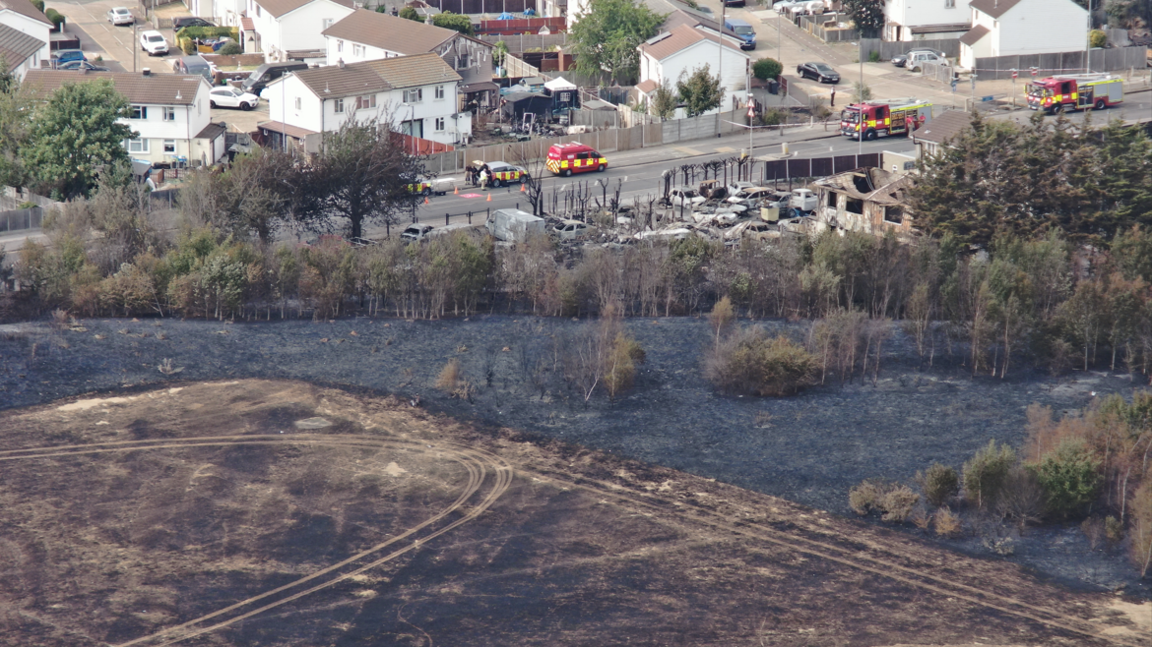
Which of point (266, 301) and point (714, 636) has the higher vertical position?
point (266, 301)

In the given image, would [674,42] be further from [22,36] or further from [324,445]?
[324,445]

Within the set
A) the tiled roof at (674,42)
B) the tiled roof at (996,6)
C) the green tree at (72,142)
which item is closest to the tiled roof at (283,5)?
the tiled roof at (674,42)

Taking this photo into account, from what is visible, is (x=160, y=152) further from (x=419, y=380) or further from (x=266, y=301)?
(x=419, y=380)

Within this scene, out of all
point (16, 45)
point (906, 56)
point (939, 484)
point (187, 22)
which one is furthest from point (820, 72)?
point (939, 484)

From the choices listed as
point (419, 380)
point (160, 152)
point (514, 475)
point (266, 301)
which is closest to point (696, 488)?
point (514, 475)

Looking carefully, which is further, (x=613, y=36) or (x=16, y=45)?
(x=613, y=36)
